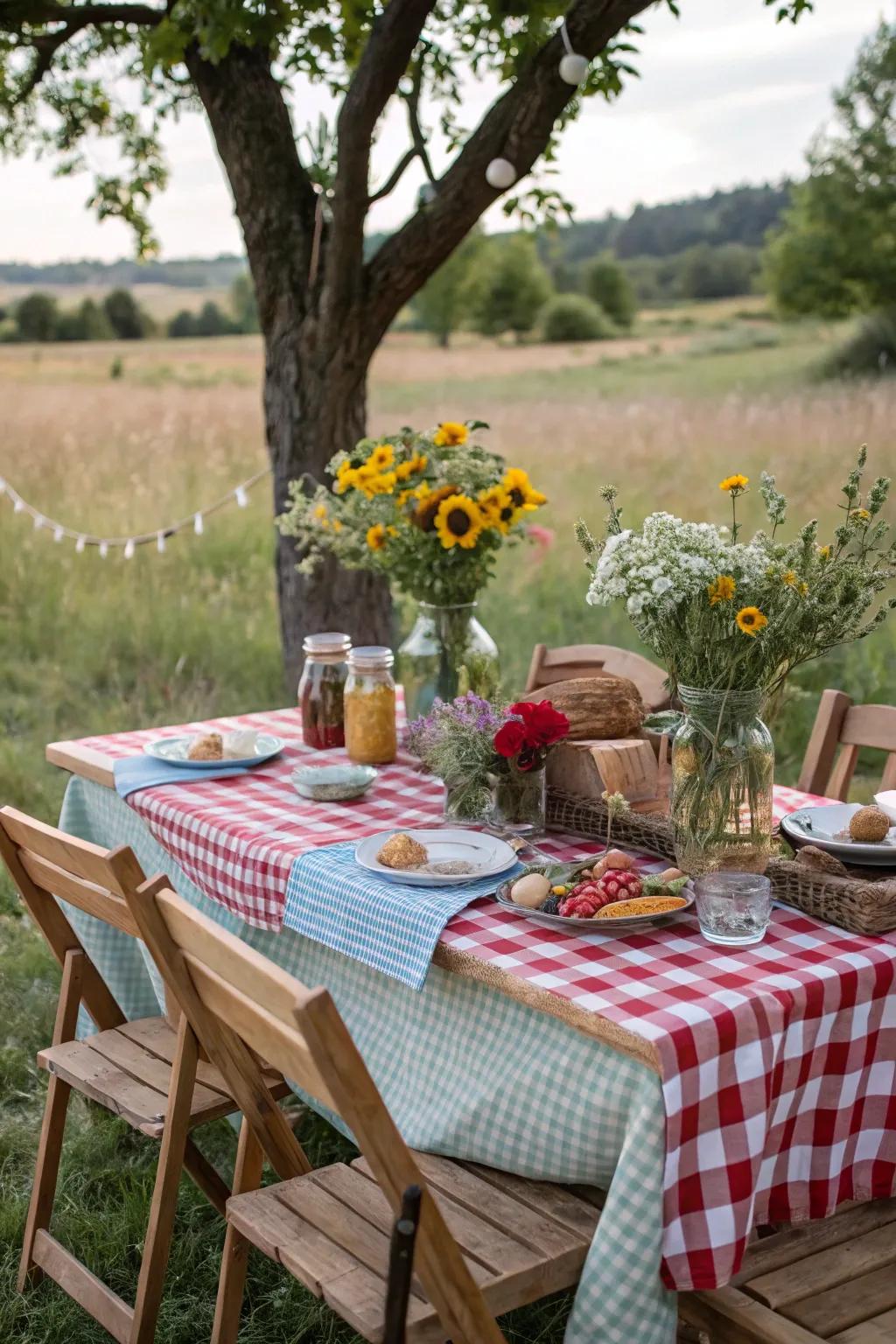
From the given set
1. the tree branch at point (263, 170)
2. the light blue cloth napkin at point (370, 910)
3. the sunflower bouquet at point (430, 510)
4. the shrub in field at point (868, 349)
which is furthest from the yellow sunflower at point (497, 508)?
the shrub in field at point (868, 349)

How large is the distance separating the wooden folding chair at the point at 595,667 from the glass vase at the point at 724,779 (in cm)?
114

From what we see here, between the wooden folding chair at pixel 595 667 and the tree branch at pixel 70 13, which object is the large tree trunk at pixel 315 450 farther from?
the wooden folding chair at pixel 595 667

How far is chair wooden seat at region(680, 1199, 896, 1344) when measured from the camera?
5.69ft

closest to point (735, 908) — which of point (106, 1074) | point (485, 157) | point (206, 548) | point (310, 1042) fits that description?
point (310, 1042)

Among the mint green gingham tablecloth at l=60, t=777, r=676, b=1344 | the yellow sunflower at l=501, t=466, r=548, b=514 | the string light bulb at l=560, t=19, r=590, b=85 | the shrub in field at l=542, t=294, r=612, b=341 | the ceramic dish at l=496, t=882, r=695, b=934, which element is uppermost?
the string light bulb at l=560, t=19, r=590, b=85

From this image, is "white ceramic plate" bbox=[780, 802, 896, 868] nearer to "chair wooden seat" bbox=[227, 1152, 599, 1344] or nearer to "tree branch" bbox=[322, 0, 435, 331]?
"chair wooden seat" bbox=[227, 1152, 599, 1344]

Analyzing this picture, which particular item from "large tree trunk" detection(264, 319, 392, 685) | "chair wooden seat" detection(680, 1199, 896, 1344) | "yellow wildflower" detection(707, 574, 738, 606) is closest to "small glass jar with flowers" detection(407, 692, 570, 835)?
"yellow wildflower" detection(707, 574, 738, 606)

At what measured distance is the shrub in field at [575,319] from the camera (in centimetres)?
1205

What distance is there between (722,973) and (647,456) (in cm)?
652

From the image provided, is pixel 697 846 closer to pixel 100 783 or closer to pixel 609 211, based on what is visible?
pixel 100 783

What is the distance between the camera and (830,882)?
2055mm

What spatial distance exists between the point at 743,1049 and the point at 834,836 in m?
0.67

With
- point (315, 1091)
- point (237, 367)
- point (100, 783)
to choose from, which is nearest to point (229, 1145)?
point (100, 783)

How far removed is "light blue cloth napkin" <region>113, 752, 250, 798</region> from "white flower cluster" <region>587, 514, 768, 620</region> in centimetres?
114
